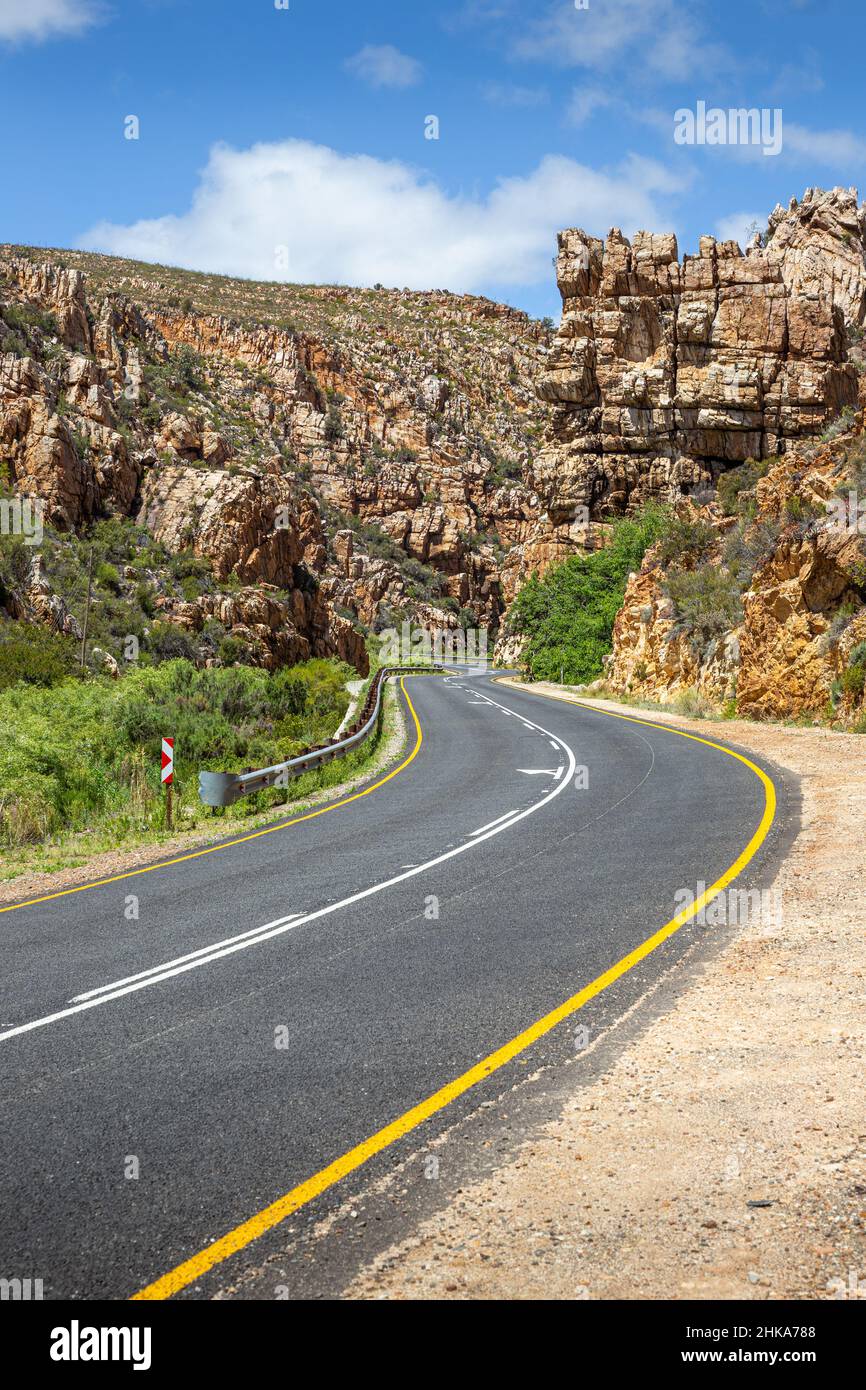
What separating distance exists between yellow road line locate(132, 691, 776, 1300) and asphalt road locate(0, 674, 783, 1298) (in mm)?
38

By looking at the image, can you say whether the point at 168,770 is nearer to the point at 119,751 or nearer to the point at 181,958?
the point at 119,751

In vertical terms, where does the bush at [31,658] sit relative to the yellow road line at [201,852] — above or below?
above

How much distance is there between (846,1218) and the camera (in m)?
3.45

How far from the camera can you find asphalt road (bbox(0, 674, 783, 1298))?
3.79 metres

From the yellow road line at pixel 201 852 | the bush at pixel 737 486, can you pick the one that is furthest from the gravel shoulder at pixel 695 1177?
the bush at pixel 737 486

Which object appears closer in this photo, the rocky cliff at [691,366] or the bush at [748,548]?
the bush at [748,548]

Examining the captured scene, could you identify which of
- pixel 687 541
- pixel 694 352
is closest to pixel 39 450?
pixel 687 541

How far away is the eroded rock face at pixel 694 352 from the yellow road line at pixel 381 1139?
199ft

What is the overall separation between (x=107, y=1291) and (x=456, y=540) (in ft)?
335

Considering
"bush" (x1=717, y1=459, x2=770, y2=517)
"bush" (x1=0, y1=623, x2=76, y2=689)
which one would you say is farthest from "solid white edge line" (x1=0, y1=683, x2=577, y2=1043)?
"bush" (x1=717, y1=459, x2=770, y2=517)

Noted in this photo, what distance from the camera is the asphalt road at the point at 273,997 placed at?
3.79 metres

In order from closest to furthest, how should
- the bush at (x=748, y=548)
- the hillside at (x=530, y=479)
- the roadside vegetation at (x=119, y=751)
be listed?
the roadside vegetation at (x=119, y=751), the bush at (x=748, y=548), the hillside at (x=530, y=479)

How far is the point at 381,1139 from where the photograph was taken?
13.8 ft

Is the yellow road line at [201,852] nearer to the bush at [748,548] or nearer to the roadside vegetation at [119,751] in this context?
the roadside vegetation at [119,751]
